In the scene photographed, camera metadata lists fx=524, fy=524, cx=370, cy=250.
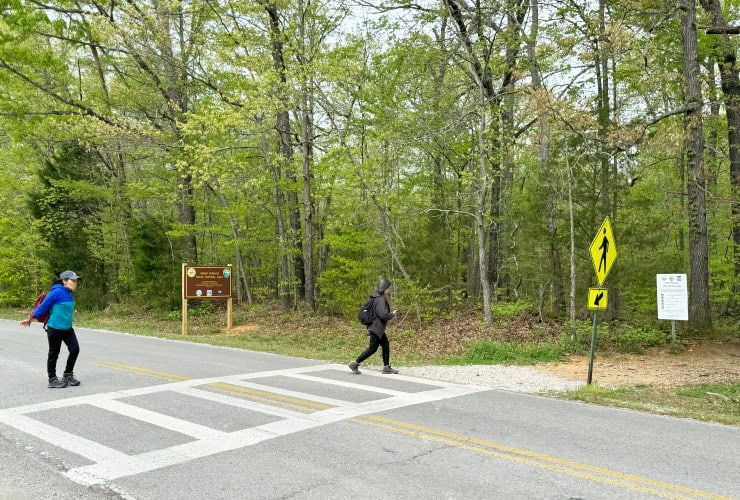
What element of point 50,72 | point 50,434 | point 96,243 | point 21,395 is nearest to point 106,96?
point 50,72

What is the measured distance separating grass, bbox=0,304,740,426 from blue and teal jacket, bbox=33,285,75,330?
5.46 m

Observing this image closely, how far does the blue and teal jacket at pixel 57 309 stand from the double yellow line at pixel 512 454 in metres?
3.06

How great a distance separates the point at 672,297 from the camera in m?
12.6

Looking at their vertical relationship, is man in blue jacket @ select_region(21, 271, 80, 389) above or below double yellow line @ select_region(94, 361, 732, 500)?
above

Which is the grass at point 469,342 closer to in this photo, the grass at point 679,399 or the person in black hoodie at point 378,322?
the grass at point 679,399

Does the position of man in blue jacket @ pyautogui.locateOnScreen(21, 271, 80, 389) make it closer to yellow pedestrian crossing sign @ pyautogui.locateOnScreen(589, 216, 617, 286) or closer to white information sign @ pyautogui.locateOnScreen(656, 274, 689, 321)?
yellow pedestrian crossing sign @ pyautogui.locateOnScreen(589, 216, 617, 286)

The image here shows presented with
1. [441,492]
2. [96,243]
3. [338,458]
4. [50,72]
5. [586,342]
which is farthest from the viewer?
[96,243]

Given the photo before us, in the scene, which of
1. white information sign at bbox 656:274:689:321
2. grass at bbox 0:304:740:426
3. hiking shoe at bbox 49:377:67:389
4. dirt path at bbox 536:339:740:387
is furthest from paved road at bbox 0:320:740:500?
white information sign at bbox 656:274:689:321

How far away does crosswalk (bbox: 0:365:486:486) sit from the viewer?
513 cm

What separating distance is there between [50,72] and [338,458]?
80.7ft

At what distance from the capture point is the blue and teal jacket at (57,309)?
838 cm

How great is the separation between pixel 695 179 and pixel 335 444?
40.6 feet

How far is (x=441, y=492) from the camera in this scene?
4281 millimetres

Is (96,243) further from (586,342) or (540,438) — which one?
(540,438)
